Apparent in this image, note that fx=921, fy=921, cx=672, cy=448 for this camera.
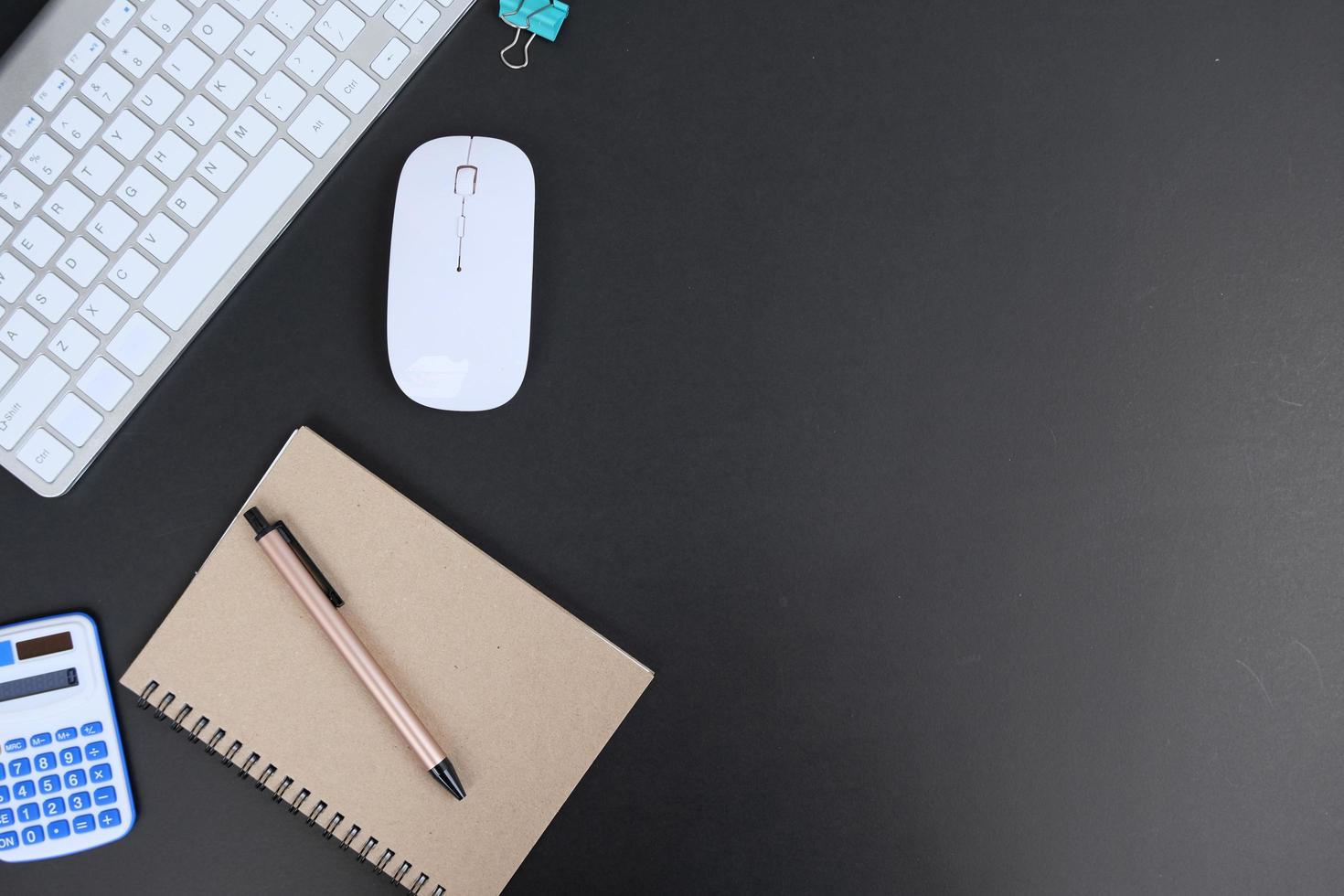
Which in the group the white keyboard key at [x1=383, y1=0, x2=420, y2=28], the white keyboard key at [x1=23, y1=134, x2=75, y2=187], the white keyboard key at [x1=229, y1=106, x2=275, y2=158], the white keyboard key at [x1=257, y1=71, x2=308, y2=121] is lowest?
the white keyboard key at [x1=23, y1=134, x2=75, y2=187]

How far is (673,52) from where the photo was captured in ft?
1.99

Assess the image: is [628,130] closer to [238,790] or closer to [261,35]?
[261,35]

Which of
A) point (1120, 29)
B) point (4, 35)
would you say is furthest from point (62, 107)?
point (1120, 29)

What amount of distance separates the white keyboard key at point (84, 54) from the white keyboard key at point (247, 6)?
81mm

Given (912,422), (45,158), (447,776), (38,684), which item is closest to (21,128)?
(45,158)

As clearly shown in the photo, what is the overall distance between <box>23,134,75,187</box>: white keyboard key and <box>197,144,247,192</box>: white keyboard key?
79 mm

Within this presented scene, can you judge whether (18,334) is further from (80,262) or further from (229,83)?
(229,83)

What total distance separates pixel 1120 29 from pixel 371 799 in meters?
0.70

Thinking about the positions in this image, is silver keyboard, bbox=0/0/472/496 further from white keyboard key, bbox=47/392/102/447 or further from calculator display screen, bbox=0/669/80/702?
calculator display screen, bbox=0/669/80/702

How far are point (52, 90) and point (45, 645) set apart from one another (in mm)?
336

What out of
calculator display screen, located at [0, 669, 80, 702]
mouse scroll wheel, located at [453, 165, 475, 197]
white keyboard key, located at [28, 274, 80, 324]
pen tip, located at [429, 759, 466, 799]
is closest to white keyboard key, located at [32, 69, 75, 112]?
white keyboard key, located at [28, 274, 80, 324]

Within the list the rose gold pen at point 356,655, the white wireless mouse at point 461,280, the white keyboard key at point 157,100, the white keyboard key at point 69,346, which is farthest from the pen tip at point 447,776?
the white keyboard key at point 157,100

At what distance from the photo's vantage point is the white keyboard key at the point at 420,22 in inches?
22.5

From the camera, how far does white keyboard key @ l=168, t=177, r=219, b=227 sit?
1.83ft
